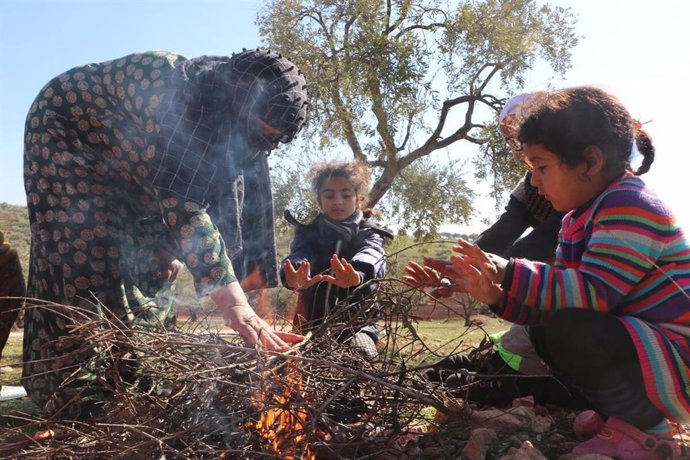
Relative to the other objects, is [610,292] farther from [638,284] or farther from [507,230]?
[507,230]

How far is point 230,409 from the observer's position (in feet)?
7.28

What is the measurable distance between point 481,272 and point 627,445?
0.76 metres

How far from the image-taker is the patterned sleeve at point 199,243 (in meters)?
2.55

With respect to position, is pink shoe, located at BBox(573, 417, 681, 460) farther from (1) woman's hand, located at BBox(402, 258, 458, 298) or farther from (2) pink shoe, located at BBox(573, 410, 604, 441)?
(1) woman's hand, located at BBox(402, 258, 458, 298)

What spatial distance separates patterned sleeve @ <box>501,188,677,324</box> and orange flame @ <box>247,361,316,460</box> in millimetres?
804

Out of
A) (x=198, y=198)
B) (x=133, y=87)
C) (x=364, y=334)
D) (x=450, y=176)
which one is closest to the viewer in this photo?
(x=198, y=198)

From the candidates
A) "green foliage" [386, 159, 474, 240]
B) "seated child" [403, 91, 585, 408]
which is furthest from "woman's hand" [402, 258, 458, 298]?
"green foliage" [386, 159, 474, 240]

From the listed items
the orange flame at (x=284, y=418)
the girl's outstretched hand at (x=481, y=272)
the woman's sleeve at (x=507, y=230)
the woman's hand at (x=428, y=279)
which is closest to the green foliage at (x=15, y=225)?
the woman's sleeve at (x=507, y=230)

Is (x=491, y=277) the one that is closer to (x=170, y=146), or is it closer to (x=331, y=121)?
(x=170, y=146)

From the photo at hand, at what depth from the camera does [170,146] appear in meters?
2.81

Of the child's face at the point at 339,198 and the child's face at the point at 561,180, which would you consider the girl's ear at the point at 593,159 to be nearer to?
the child's face at the point at 561,180

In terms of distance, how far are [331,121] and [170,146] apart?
8728 mm

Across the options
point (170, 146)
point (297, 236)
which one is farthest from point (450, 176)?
point (170, 146)

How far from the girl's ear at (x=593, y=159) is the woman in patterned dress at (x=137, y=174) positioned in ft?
4.17
